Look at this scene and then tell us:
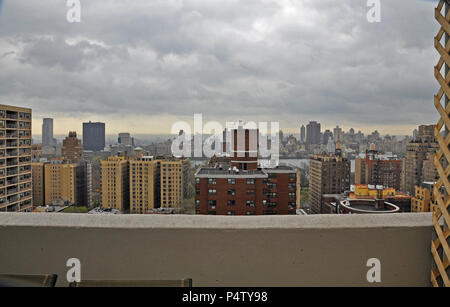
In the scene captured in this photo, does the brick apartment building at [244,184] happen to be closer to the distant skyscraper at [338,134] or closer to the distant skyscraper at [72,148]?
the distant skyscraper at [338,134]

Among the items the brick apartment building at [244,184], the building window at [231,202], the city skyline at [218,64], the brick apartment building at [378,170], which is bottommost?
the building window at [231,202]

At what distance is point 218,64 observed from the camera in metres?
3.79

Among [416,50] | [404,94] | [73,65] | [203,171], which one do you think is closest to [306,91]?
[404,94]

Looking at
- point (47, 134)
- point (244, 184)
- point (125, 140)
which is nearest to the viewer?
point (47, 134)

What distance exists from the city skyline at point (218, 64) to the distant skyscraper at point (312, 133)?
0.15 metres

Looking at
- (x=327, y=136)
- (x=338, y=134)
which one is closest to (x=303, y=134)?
(x=327, y=136)

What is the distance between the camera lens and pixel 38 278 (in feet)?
2.74

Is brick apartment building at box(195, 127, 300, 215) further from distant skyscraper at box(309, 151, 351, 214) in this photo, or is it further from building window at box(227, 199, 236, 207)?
distant skyscraper at box(309, 151, 351, 214)

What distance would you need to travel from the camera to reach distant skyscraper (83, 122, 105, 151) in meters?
3.02

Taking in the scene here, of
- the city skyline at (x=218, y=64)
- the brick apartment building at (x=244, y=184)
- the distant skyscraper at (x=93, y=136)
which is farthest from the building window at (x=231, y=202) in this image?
the distant skyscraper at (x=93, y=136)

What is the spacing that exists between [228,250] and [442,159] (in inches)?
33.7

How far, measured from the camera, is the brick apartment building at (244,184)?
4.51 meters

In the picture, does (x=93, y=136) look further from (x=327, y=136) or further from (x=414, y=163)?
(x=414, y=163)

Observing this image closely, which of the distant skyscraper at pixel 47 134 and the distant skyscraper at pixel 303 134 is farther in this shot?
the distant skyscraper at pixel 303 134
